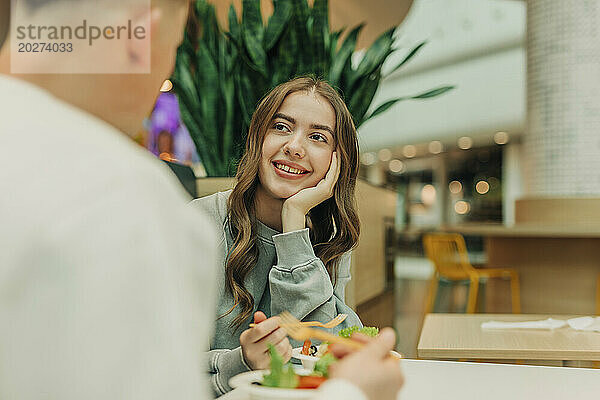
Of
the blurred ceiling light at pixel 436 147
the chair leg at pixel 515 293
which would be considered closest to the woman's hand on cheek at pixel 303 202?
the chair leg at pixel 515 293

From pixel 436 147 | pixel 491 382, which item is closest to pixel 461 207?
pixel 436 147

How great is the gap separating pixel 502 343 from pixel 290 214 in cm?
69

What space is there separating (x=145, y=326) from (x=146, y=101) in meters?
0.67

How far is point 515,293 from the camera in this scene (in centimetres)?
500

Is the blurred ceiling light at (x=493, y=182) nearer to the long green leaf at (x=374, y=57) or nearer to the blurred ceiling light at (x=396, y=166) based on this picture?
the blurred ceiling light at (x=396, y=166)

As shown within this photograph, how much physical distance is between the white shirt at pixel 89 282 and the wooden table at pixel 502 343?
4.20 ft

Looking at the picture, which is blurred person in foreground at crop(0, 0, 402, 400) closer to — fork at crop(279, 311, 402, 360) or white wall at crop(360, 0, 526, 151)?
fork at crop(279, 311, 402, 360)

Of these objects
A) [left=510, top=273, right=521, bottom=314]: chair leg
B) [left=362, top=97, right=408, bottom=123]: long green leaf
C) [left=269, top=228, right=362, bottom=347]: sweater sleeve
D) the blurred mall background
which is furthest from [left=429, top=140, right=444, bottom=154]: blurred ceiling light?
[left=269, top=228, right=362, bottom=347]: sweater sleeve

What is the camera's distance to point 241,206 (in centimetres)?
162

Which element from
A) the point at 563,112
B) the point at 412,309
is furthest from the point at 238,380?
the point at 412,309

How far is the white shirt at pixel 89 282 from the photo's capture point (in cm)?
40

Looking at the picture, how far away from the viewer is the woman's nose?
1628mm

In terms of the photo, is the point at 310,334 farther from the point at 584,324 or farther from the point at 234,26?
the point at 234,26

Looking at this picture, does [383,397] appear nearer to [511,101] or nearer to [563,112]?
[563,112]
